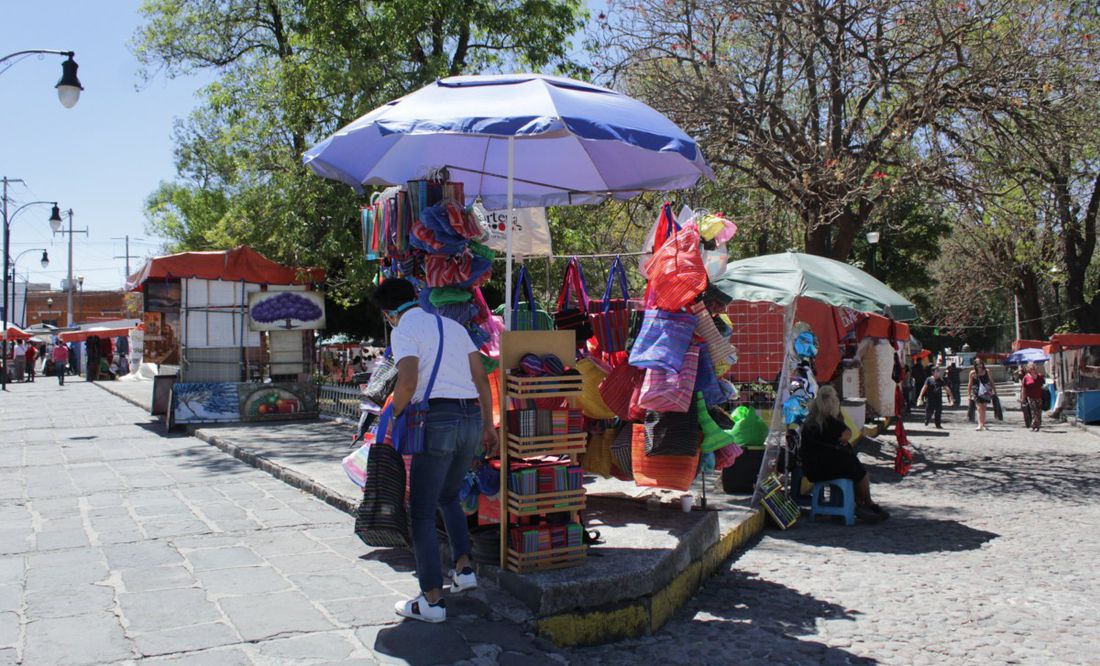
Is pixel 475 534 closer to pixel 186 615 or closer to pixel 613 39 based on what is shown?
pixel 186 615

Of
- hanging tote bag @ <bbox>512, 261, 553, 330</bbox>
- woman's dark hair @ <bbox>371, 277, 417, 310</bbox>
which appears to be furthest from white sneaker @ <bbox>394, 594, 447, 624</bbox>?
hanging tote bag @ <bbox>512, 261, 553, 330</bbox>

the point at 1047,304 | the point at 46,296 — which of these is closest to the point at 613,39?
the point at 1047,304

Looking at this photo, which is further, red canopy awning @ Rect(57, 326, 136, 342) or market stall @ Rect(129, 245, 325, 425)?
red canopy awning @ Rect(57, 326, 136, 342)

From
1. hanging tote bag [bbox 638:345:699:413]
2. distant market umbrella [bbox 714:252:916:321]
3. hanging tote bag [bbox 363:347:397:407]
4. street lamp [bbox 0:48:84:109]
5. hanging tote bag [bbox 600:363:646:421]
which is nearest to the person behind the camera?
hanging tote bag [bbox 363:347:397:407]

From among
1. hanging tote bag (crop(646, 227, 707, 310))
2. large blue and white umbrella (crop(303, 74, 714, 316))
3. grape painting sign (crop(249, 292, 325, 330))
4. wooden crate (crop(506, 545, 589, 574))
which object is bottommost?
wooden crate (crop(506, 545, 589, 574))

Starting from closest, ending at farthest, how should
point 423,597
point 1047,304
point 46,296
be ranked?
point 423,597, point 1047,304, point 46,296

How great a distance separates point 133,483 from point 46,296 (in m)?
84.1

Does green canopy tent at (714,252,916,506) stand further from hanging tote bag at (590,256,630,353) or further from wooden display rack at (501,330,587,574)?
wooden display rack at (501,330,587,574)

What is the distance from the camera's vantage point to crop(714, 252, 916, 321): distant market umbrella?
24.9ft

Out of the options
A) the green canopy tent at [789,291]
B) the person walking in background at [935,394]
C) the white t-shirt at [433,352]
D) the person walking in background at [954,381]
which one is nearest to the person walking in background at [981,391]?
the person walking in background at [935,394]

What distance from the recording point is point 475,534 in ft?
16.6

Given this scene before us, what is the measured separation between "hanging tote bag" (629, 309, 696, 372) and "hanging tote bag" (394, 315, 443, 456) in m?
2.26

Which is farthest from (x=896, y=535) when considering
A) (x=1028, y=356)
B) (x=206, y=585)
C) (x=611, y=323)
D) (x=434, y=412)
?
(x=1028, y=356)

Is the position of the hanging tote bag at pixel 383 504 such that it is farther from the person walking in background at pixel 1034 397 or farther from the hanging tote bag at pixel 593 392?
the person walking in background at pixel 1034 397
